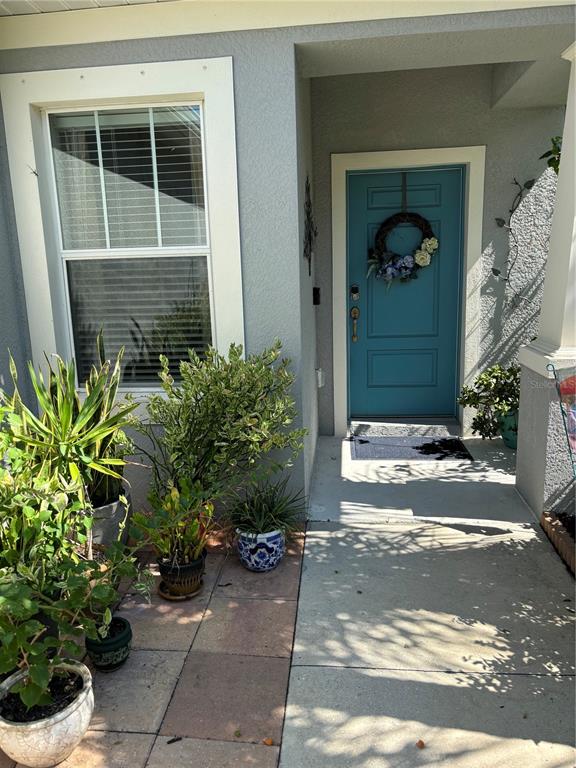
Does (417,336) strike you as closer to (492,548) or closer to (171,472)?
(492,548)

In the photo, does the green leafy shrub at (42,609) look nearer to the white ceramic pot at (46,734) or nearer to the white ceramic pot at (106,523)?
the white ceramic pot at (46,734)

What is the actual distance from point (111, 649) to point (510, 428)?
3.38m

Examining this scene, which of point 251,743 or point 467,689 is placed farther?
point 467,689

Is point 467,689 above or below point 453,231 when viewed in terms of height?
below

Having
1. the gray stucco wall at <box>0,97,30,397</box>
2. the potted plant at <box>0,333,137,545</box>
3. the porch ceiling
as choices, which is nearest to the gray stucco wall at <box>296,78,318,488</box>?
the porch ceiling

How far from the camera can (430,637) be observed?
2.34 metres

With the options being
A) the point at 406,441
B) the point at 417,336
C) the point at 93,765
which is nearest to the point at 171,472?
the point at 93,765

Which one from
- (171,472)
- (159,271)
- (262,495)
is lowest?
(262,495)

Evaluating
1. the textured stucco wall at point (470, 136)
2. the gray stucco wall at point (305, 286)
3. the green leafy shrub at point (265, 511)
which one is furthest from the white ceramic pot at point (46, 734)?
the textured stucco wall at point (470, 136)

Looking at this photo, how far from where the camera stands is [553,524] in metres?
3.04

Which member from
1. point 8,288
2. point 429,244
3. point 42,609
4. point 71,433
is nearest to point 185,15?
point 8,288

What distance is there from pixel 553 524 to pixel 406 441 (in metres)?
1.73

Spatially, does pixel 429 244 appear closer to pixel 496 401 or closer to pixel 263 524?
pixel 496 401

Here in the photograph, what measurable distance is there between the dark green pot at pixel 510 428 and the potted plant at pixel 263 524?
2081 mm
